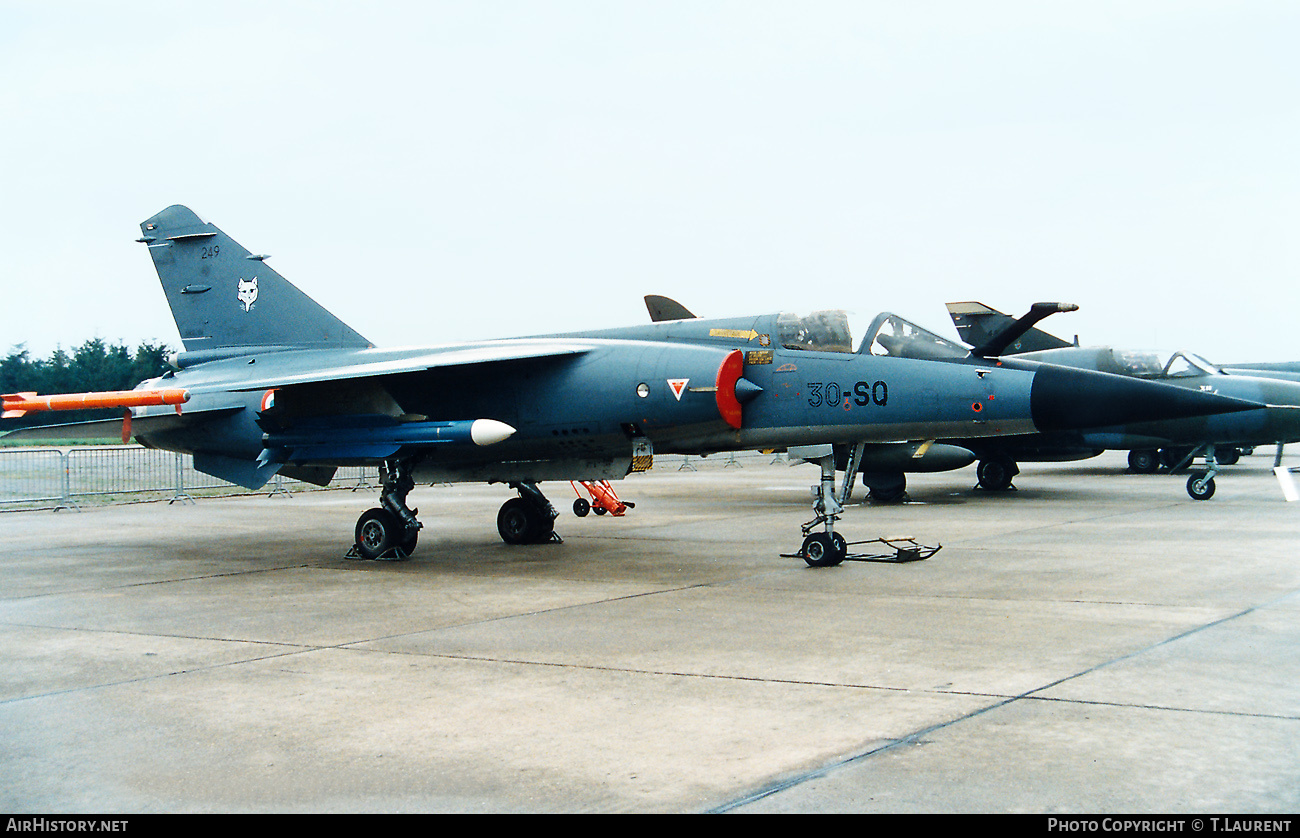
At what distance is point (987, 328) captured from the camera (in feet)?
72.8

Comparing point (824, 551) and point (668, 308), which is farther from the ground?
point (668, 308)

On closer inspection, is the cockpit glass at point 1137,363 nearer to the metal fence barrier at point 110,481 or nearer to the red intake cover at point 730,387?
the metal fence barrier at point 110,481

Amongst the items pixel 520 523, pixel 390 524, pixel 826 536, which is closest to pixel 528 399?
pixel 390 524

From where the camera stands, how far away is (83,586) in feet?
31.8

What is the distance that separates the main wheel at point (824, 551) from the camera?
991 centimetres

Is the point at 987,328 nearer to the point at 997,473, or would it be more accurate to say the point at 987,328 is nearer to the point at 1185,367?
the point at 997,473

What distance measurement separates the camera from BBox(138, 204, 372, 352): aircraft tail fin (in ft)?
44.0

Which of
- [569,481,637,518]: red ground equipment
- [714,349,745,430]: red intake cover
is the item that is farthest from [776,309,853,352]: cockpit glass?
[569,481,637,518]: red ground equipment

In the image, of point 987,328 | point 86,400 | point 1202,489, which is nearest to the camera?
point 86,400

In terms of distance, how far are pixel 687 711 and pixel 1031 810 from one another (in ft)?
5.81

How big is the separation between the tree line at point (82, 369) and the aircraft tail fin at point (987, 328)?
35.2 m

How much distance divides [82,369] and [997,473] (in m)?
49.5

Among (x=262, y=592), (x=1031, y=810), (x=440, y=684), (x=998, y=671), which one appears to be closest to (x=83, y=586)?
(x=262, y=592)

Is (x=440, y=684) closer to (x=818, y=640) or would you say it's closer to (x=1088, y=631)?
(x=818, y=640)
